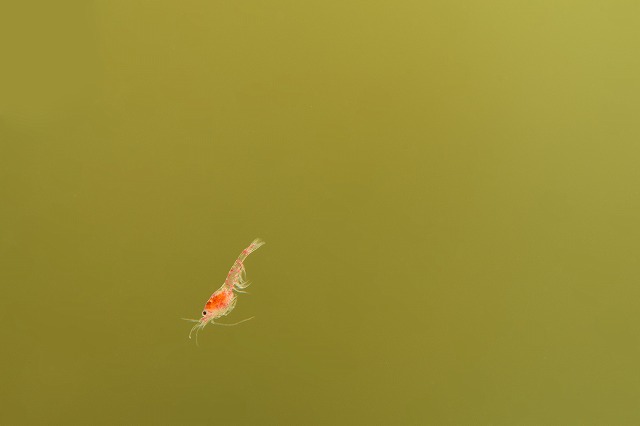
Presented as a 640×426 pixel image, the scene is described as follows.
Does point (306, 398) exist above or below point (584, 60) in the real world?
below

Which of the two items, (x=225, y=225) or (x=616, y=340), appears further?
(x=616, y=340)

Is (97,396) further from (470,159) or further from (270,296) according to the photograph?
(470,159)

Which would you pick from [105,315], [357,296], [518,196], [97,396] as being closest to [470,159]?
[518,196]
